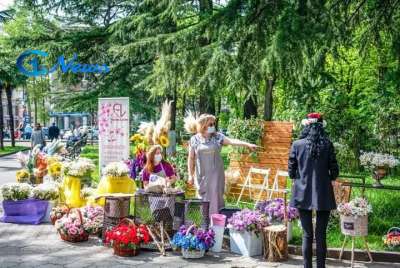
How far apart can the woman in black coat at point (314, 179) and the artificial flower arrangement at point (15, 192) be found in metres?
5.29

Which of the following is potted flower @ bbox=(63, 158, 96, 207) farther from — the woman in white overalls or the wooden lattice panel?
the wooden lattice panel

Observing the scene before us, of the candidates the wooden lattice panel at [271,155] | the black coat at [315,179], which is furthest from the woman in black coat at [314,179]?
the wooden lattice panel at [271,155]

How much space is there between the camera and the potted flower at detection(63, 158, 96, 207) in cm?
947

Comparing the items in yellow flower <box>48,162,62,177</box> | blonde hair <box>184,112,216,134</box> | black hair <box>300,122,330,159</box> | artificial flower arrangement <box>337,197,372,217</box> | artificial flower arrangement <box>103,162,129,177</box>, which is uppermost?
blonde hair <box>184,112,216,134</box>

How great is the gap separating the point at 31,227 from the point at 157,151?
8.21ft

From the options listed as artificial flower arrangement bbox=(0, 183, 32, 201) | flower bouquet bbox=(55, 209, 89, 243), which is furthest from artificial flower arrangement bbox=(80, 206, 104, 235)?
artificial flower arrangement bbox=(0, 183, 32, 201)

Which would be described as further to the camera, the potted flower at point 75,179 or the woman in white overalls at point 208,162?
the potted flower at point 75,179

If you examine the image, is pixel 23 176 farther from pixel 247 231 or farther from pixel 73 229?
pixel 247 231

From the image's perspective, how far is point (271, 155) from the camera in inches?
444

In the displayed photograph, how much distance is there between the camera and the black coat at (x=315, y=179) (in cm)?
585

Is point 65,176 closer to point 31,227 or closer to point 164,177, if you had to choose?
point 31,227

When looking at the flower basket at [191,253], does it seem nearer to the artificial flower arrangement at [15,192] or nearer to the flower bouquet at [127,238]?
the flower bouquet at [127,238]

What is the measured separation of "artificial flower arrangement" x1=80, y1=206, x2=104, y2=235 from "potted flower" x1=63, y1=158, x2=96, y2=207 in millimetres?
1208

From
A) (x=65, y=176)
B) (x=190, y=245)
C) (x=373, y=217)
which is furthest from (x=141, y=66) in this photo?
(x=190, y=245)
